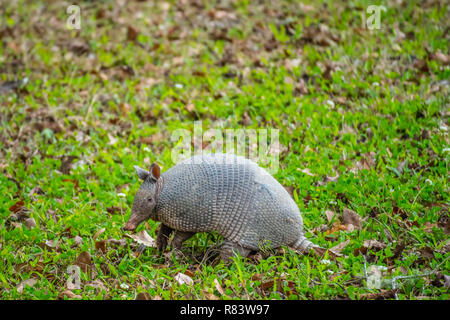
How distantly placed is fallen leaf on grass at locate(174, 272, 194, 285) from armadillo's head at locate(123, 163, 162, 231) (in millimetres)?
619

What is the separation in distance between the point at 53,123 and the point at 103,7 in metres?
4.02

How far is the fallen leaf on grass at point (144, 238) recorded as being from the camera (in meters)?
4.88

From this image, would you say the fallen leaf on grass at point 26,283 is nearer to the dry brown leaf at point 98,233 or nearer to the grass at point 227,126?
the grass at point 227,126

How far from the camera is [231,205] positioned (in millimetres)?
4305

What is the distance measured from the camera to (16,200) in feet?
18.7

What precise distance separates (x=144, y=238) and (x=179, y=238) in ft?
1.82

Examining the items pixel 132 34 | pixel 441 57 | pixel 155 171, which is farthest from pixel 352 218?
pixel 132 34

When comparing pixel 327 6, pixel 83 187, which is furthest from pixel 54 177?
pixel 327 6

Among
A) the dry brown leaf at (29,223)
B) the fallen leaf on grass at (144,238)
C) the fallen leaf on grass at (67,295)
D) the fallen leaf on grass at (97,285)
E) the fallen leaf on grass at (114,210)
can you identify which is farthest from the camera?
the fallen leaf on grass at (114,210)

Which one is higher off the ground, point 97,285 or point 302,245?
point 302,245

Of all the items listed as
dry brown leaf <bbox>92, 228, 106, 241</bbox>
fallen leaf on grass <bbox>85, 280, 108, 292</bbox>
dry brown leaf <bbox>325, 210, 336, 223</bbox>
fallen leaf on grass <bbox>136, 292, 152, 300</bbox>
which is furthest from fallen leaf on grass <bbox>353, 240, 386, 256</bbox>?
dry brown leaf <bbox>92, 228, 106, 241</bbox>

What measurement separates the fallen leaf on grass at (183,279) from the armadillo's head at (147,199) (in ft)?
2.03

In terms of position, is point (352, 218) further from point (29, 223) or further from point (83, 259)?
point (29, 223)

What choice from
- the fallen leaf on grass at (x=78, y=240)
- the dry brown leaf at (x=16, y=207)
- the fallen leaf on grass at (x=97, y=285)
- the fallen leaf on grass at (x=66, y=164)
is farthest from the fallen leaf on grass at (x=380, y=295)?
the fallen leaf on grass at (x=66, y=164)
